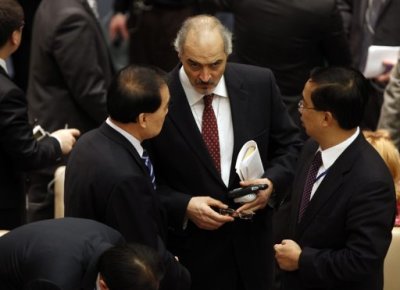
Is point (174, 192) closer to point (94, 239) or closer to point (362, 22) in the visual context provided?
point (94, 239)

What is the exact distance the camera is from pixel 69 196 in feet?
12.3

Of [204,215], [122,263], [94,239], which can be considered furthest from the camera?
[204,215]

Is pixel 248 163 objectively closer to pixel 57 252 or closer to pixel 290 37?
pixel 57 252

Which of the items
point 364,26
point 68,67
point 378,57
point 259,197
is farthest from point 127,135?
point 364,26

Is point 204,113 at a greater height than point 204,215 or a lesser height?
greater

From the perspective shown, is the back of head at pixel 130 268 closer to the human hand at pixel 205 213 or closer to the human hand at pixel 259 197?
the human hand at pixel 205 213

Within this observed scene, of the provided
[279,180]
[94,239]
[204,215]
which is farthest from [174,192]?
[94,239]

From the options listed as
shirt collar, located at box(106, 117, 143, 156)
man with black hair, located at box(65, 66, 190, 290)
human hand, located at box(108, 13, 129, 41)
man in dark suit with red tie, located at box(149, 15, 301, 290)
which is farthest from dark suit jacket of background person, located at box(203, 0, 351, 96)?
human hand, located at box(108, 13, 129, 41)

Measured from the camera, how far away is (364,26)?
5.89 metres

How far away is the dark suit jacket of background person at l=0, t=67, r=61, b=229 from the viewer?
14.7 feet

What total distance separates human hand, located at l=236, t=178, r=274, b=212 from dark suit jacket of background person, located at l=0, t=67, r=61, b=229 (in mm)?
1126

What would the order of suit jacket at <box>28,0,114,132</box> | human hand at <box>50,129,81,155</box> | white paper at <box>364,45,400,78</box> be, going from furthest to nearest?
white paper at <box>364,45,400,78</box> → suit jacket at <box>28,0,114,132</box> → human hand at <box>50,129,81,155</box>

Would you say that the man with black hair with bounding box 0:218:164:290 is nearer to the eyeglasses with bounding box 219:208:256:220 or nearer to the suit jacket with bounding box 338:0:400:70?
the eyeglasses with bounding box 219:208:256:220

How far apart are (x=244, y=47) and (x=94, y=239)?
2.47 metres
